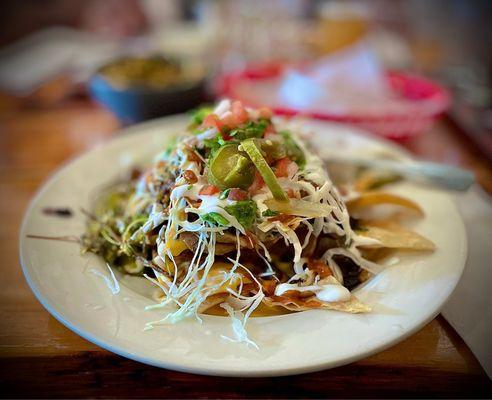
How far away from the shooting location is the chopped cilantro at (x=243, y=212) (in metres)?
1.18

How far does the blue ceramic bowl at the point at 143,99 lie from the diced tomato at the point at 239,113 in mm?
1027

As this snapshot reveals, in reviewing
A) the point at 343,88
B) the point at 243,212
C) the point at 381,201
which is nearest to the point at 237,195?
the point at 243,212

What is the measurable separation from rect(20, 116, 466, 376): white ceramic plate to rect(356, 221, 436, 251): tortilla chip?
34mm

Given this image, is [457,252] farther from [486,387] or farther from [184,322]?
[184,322]

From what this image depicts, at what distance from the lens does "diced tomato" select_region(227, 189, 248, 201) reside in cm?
120

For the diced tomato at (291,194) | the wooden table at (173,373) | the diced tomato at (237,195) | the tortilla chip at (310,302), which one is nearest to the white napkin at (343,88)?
the diced tomato at (291,194)

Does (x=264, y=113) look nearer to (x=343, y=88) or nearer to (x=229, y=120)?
(x=229, y=120)

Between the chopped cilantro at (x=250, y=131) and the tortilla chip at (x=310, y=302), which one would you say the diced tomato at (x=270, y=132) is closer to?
the chopped cilantro at (x=250, y=131)

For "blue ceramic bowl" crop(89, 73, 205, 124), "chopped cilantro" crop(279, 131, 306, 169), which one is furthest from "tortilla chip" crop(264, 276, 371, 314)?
"blue ceramic bowl" crop(89, 73, 205, 124)

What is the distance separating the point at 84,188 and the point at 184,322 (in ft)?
2.73

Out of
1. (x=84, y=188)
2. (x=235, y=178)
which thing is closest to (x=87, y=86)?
(x=84, y=188)

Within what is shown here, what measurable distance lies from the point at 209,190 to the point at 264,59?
110 inches

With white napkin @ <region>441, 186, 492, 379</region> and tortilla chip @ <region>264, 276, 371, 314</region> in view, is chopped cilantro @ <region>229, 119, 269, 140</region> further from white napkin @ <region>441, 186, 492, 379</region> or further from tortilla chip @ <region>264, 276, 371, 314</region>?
white napkin @ <region>441, 186, 492, 379</region>

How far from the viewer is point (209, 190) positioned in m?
1.24
